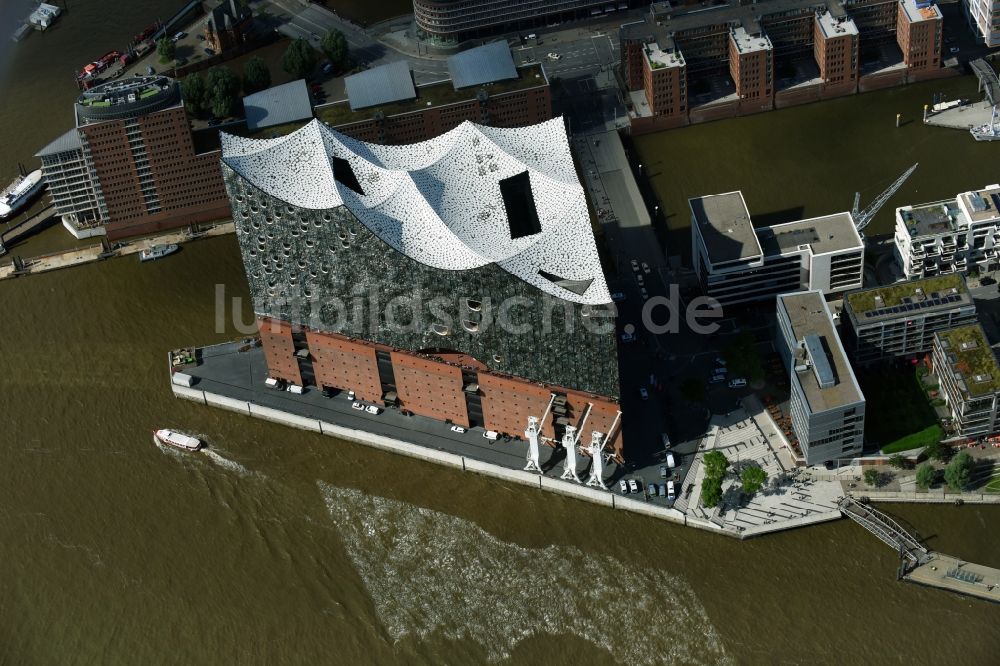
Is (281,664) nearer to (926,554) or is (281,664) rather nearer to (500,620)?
(500,620)

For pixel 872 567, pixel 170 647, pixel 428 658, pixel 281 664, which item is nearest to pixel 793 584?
pixel 872 567

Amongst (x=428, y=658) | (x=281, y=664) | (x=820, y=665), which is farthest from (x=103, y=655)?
(x=820, y=665)

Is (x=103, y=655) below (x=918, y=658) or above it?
above

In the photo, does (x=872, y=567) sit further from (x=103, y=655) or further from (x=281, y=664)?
(x=103, y=655)

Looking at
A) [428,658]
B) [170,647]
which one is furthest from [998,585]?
[170,647]
